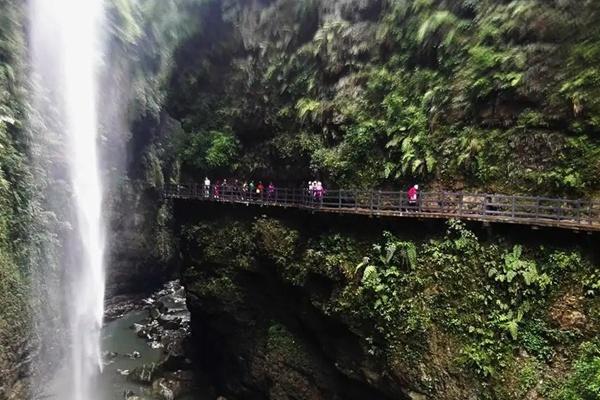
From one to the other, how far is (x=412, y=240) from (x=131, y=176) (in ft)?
84.3

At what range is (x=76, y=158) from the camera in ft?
85.4

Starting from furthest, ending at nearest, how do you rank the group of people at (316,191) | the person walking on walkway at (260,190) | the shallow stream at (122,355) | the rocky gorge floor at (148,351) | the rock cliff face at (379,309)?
1. the rocky gorge floor at (148,351)
2. the shallow stream at (122,355)
3. the person walking on walkway at (260,190)
4. the group of people at (316,191)
5. the rock cliff face at (379,309)

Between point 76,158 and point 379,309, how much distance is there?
21.8 meters

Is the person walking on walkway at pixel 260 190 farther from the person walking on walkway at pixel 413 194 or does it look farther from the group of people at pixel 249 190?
the person walking on walkway at pixel 413 194

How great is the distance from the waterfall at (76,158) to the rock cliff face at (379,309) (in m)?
7.17

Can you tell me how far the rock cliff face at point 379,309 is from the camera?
11023mm

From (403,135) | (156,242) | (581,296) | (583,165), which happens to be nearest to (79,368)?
(156,242)

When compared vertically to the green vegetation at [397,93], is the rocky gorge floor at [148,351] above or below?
below

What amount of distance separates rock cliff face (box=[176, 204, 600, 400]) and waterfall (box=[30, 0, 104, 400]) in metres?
7.17

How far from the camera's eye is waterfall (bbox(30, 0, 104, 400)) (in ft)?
69.7

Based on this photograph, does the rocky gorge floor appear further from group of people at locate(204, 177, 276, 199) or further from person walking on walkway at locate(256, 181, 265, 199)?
person walking on walkway at locate(256, 181, 265, 199)

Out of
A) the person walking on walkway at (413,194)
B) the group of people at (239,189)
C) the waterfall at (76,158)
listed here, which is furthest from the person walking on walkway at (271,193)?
the waterfall at (76,158)

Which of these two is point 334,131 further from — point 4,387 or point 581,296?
point 4,387

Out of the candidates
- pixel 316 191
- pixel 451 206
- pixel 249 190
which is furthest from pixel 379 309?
pixel 249 190
